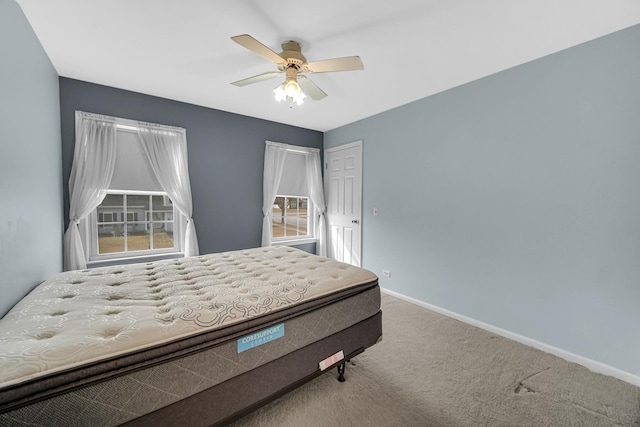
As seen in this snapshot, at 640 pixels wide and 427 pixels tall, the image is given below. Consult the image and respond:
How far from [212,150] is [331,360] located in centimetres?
300

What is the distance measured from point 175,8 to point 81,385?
6.95 feet

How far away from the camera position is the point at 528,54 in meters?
2.06

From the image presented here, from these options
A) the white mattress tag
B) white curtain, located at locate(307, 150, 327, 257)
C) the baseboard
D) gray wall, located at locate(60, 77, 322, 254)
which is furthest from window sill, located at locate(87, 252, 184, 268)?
the baseboard

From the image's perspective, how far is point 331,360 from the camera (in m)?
1.48

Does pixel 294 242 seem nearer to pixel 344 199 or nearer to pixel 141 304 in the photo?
pixel 344 199

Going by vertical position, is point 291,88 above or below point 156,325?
above

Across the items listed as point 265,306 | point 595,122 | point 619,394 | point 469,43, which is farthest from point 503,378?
point 469,43

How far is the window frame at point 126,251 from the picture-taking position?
2.73m

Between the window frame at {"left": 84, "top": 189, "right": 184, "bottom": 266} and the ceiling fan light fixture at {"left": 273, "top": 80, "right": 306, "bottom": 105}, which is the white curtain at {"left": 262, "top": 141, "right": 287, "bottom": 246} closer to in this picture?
the window frame at {"left": 84, "top": 189, "right": 184, "bottom": 266}

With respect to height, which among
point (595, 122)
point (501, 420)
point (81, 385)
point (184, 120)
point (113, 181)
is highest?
point (184, 120)

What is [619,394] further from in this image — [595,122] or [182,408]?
[182,408]

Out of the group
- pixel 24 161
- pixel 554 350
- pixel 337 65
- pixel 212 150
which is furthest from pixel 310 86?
pixel 554 350

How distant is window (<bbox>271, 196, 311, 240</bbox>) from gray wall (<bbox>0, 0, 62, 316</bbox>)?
2481mm

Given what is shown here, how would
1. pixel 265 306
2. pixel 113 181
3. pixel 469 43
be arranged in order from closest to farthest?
1. pixel 265 306
2. pixel 469 43
3. pixel 113 181
